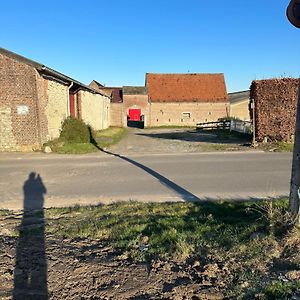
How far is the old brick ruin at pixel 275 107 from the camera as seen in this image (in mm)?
15352

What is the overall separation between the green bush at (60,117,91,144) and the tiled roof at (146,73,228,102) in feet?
87.6

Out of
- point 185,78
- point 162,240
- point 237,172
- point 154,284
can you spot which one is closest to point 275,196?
point 237,172

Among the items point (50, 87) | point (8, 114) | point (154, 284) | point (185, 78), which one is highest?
point (185, 78)

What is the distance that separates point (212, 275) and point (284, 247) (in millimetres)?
1069

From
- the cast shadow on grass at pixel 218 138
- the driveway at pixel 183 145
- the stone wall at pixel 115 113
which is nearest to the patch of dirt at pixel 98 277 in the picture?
the driveway at pixel 183 145

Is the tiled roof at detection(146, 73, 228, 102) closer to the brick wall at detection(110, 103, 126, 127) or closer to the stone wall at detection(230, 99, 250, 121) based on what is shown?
the stone wall at detection(230, 99, 250, 121)

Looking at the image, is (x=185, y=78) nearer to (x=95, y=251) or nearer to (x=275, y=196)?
(x=275, y=196)

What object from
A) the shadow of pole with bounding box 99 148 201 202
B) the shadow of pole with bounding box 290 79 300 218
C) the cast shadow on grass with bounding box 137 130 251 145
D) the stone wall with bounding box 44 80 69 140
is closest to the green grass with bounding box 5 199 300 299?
the shadow of pole with bounding box 290 79 300 218

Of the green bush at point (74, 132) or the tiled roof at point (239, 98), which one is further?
the tiled roof at point (239, 98)

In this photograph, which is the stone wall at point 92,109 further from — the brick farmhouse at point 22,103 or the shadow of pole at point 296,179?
the shadow of pole at point 296,179

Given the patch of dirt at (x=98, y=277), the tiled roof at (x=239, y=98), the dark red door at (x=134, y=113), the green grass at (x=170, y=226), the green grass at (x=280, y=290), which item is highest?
the tiled roof at (x=239, y=98)

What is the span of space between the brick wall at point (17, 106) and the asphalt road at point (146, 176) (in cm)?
118

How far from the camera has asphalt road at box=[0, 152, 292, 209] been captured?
721cm

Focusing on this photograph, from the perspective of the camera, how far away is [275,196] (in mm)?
6855
